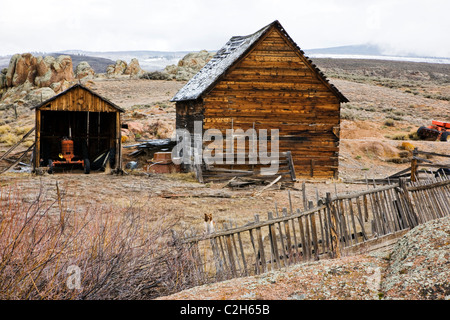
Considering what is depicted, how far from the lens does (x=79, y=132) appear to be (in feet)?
70.9

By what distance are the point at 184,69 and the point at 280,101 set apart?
57.7 m

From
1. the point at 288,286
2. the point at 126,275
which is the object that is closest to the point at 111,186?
the point at 126,275

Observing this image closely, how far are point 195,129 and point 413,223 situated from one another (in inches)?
481

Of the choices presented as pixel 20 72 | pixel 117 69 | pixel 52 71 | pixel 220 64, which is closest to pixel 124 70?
pixel 117 69

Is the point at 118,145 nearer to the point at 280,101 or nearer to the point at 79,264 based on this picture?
the point at 280,101

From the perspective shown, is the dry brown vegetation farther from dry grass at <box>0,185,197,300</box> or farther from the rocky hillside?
the rocky hillside

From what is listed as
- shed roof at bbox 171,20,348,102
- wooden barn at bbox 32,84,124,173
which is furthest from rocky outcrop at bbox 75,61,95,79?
shed roof at bbox 171,20,348,102

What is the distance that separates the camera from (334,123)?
18.7 metres

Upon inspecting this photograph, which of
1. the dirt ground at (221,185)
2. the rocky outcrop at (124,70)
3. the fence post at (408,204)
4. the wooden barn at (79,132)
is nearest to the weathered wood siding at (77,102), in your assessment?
the wooden barn at (79,132)

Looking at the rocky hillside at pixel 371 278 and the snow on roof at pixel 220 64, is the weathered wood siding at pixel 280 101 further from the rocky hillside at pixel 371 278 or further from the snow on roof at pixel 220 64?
the rocky hillside at pixel 371 278

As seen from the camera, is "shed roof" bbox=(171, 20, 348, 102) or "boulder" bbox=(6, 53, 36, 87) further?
"boulder" bbox=(6, 53, 36, 87)

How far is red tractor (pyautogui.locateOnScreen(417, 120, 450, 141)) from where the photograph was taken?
102 feet

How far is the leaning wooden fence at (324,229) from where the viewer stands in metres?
6.64

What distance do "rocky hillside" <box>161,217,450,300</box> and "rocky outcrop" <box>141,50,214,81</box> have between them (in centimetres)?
6488
